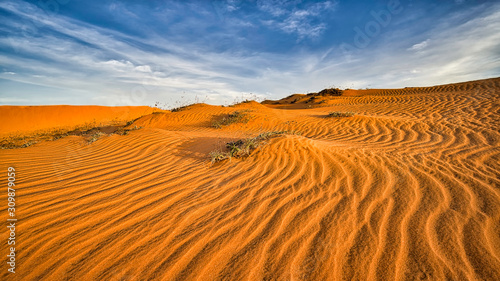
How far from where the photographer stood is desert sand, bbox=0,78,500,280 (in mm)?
1642

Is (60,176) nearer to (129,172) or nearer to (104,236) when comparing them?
(129,172)

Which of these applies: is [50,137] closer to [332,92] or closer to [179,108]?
[179,108]

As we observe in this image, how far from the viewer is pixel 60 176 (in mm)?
3359

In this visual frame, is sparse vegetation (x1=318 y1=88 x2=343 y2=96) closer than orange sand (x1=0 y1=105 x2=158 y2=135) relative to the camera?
No

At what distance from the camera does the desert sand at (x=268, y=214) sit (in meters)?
1.64

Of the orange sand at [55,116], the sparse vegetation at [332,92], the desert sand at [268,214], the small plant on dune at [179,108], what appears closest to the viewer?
the desert sand at [268,214]

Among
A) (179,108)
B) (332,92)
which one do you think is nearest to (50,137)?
(179,108)

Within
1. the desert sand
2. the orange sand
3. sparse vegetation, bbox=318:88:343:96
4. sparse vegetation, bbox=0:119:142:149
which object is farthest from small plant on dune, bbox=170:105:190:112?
sparse vegetation, bbox=318:88:343:96

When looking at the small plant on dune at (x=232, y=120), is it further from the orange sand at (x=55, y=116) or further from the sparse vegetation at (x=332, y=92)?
the sparse vegetation at (x=332, y=92)

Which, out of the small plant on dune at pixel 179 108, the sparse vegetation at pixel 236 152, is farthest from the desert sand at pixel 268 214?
the small plant on dune at pixel 179 108

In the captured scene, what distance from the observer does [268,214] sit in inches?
89.0

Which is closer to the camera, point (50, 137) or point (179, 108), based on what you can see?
point (50, 137)

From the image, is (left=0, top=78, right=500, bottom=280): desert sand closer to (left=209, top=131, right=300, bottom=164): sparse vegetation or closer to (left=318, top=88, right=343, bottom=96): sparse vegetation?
(left=209, top=131, right=300, bottom=164): sparse vegetation

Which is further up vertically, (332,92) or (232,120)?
(332,92)
